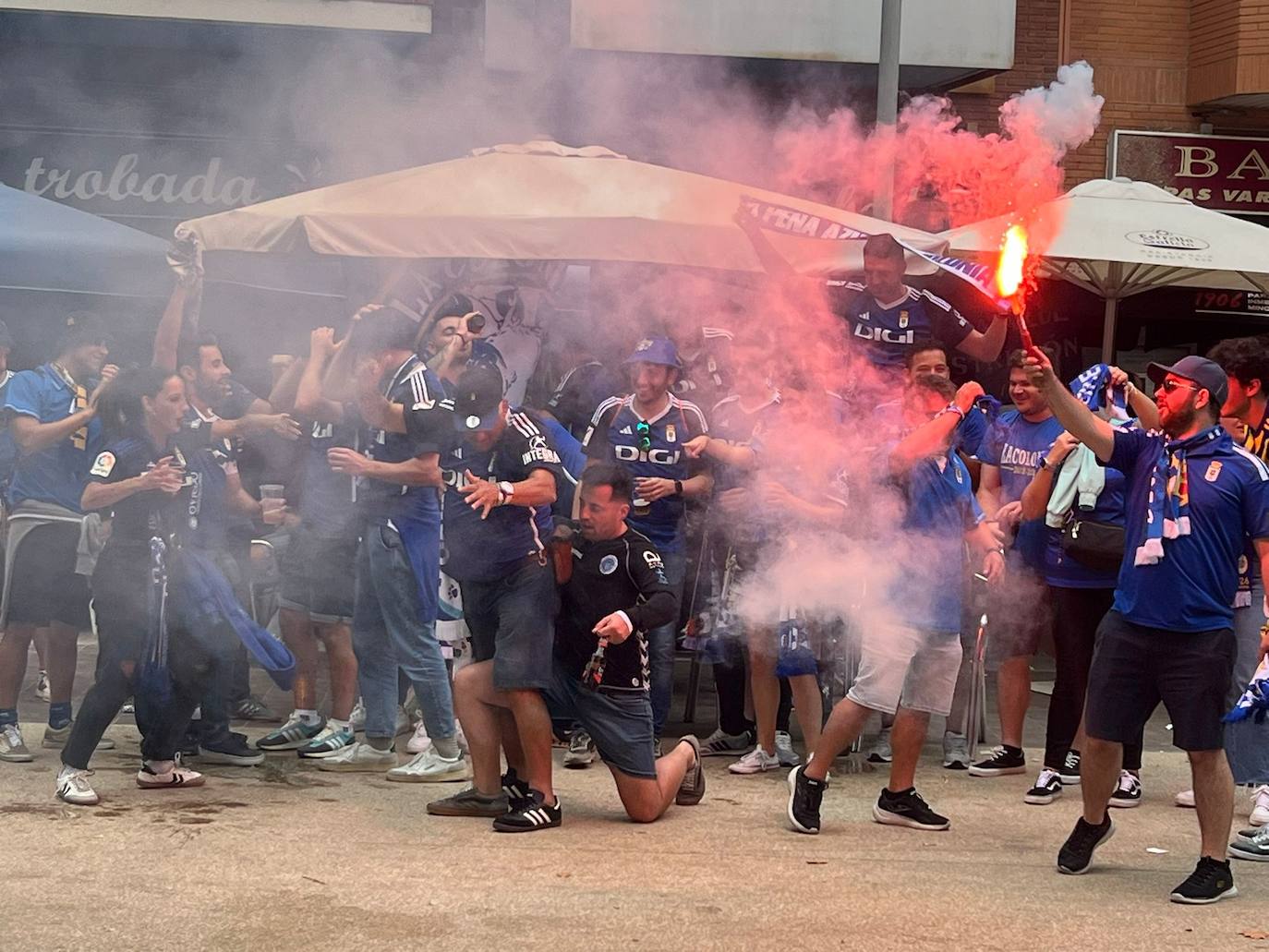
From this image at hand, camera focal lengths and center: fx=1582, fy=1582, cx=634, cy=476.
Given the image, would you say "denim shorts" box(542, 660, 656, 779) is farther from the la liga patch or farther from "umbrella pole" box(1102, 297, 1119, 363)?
"umbrella pole" box(1102, 297, 1119, 363)

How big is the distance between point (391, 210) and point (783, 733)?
114 inches

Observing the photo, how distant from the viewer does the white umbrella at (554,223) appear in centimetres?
702

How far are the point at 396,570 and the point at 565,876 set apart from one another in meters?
1.79

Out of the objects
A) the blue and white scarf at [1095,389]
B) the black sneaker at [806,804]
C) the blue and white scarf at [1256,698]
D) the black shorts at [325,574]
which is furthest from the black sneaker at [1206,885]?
the black shorts at [325,574]

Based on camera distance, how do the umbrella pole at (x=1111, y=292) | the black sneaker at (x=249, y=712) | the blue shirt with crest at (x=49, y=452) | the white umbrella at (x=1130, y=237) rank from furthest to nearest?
the umbrella pole at (x=1111, y=292), the white umbrella at (x=1130, y=237), the black sneaker at (x=249, y=712), the blue shirt with crest at (x=49, y=452)

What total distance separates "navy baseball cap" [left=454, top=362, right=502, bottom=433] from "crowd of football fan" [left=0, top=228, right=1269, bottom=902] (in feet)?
0.04

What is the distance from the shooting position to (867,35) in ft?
35.7

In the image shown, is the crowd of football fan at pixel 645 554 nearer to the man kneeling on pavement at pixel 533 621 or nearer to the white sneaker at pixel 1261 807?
the man kneeling on pavement at pixel 533 621

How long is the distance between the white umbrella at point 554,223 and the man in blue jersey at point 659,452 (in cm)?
78

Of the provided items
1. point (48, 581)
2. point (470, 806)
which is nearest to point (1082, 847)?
point (470, 806)

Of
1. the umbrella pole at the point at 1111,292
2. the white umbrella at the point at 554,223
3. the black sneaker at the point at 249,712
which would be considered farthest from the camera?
the umbrella pole at the point at 1111,292

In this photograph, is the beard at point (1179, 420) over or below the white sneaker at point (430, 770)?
over

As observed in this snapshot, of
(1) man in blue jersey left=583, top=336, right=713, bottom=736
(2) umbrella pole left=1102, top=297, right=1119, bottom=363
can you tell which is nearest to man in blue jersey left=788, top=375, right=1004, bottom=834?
(1) man in blue jersey left=583, top=336, right=713, bottom=736

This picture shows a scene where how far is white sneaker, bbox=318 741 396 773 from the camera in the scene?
6.27 metres
